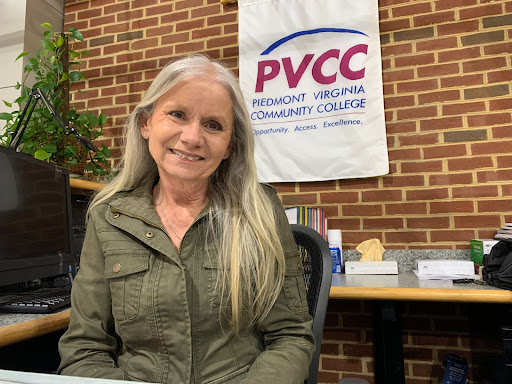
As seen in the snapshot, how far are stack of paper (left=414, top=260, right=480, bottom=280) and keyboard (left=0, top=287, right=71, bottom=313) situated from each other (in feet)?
5.25

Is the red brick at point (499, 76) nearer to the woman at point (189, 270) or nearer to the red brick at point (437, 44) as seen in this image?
the red brick at point (437, 44)

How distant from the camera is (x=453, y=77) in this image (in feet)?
7.57

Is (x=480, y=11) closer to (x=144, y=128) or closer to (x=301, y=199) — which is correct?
(x=301, y=199)

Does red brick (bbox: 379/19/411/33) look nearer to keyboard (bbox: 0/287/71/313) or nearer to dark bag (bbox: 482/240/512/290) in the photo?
dark bag (bbox: 482/240/512/290)

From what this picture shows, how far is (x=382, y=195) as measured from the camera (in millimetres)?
2373

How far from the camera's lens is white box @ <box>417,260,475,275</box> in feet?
6.40

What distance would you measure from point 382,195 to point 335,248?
17.7 inches

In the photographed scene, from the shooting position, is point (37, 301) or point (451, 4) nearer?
point (37, 301)

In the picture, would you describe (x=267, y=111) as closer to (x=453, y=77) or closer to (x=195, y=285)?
(x=453, y=77)

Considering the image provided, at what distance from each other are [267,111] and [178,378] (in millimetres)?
1925

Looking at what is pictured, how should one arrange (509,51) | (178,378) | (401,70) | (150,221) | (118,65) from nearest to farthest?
(178,378) < (150,221) < (509,51) < (401,70) < (118,65)

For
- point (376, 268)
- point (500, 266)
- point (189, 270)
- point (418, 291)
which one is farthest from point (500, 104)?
point (189, 270)

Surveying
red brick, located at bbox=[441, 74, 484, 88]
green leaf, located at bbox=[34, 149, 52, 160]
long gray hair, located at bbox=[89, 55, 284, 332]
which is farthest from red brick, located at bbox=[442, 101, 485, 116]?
green leaf, located at bbox=[34, 149, 52, 160]

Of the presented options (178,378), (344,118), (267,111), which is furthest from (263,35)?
(178,378)
